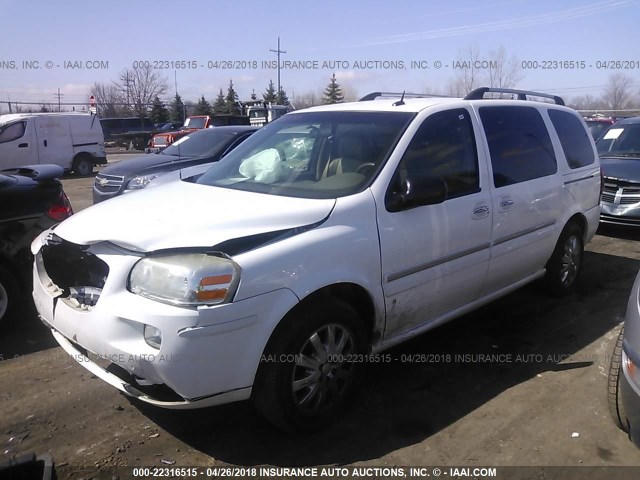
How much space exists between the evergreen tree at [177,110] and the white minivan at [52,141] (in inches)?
1065

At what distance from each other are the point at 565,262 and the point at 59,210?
4816 mm

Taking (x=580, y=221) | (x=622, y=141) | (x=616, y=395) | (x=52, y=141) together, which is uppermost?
(x=52, y=141)

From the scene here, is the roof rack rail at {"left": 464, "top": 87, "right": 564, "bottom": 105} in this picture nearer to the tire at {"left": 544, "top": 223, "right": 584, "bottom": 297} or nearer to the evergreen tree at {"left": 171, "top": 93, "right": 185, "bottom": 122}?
the tire at {"left": 544, "top": 223, "right": 584, "bottom": 297}

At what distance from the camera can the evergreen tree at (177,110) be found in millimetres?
44938

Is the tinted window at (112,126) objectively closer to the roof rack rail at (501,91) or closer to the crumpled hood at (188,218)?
the roof rack rail at (501,91)

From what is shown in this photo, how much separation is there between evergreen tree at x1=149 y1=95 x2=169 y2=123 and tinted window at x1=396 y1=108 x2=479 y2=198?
40.3m

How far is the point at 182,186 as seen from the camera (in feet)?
12.7

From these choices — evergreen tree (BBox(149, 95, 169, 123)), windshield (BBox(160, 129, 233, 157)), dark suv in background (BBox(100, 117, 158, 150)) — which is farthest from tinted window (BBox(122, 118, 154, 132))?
windshield (BBox(160, 129, 233, 157))

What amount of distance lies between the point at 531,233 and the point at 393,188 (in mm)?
1756

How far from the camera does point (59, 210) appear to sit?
16.3ft

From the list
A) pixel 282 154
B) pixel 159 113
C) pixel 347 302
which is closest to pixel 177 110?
pixel 159 113

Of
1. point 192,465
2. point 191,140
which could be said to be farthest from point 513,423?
point 191,140

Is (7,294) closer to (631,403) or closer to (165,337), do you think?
(165,337)

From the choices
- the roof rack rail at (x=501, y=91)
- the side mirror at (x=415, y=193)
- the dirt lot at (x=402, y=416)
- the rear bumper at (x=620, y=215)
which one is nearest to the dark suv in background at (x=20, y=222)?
the dirt lot at (x=402, y=416)
